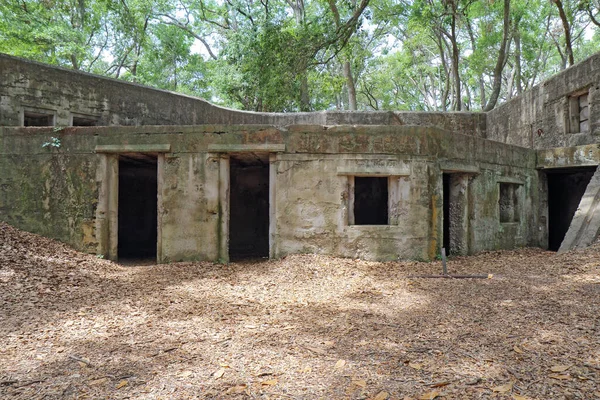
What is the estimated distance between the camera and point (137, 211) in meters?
11.0

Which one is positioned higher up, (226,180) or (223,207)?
(226,180)

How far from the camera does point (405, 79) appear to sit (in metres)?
25.9

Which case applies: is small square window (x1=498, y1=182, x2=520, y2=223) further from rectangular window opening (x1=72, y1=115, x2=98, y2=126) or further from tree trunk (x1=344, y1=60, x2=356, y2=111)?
tree trunk (x1=344, y1=60, x2=356, y2=111)

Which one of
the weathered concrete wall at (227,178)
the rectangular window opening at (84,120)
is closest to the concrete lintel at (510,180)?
the weathered concrete wall at (227,178)

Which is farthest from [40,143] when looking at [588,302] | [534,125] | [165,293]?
[534,125]

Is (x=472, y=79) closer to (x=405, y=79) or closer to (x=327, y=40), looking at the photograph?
(x=405, y=79)

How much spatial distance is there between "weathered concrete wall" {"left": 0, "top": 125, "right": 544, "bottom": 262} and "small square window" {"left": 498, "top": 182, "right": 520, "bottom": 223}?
3029mm

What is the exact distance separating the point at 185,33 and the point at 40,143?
1738 cm

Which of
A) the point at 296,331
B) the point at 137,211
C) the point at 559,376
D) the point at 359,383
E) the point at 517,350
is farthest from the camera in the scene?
the point at 137,211

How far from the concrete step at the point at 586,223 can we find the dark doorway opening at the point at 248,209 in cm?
712

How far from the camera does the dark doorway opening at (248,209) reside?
1108cm

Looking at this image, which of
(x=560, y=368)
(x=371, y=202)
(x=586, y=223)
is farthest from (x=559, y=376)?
(x=371, y=202)

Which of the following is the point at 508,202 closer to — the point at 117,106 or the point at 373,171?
the point at 373,171

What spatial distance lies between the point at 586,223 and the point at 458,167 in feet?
9.26
